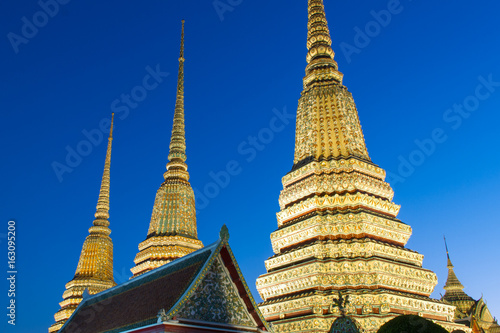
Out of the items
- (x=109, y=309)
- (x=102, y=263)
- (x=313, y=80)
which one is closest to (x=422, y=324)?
(x=109, y=309)

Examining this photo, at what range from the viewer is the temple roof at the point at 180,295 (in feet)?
30.2

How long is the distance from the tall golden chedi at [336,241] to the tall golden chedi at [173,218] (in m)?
8.34

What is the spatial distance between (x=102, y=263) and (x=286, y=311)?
1923cm

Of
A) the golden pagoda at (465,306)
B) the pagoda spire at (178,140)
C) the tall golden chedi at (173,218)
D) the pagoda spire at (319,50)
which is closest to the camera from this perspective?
the pagoda spire at (319,50)

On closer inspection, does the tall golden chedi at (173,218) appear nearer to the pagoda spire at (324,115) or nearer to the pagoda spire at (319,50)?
the pagoda spire at (324,115)

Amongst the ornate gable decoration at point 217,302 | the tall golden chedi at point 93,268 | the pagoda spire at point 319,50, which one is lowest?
the ornate gable decoration at point 217,302

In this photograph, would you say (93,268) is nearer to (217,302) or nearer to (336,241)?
(336,241)

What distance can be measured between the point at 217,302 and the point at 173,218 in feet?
62.2

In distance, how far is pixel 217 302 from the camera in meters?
9.70

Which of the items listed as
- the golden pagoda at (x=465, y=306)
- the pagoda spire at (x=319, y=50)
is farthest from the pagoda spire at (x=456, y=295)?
the pagoda spire at (x=319, y=50)

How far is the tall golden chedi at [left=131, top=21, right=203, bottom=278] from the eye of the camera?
87.9 feet

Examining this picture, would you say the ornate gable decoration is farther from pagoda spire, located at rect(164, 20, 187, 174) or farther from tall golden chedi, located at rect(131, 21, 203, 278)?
pagoda spire, located at rect(164, 20, 187, 174)

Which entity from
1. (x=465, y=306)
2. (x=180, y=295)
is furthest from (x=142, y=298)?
(x=465, y=306)

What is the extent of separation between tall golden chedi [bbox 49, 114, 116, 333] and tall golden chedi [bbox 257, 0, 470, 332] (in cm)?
1625
